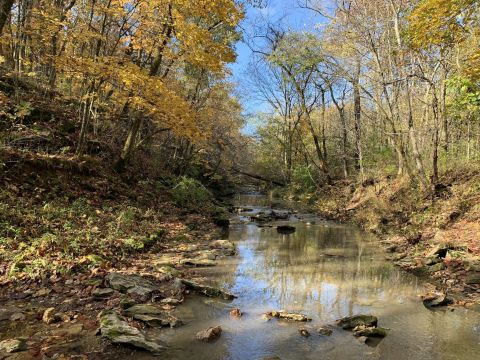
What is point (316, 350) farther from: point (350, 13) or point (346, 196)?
point (346, 196)

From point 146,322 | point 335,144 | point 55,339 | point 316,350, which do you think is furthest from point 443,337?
point 335,144

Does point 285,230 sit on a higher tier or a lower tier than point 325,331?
higher

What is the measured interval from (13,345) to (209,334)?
2327 millimetres

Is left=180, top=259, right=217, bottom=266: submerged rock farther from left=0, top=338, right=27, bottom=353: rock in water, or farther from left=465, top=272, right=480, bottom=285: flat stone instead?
left=465, top=272, right=480, bottom=285: flat stone

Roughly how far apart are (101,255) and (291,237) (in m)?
7.30

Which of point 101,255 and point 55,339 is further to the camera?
point 101,255

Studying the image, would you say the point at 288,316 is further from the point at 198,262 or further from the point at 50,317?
the point at 198,262

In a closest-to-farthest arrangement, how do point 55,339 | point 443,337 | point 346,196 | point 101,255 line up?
point 55,339, point 443,337, point 101,255, point 346,196

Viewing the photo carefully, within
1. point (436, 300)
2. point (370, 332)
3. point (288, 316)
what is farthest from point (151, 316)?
point (436, 300)

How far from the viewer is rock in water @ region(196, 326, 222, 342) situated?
5110 mm

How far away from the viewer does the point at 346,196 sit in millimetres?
22328

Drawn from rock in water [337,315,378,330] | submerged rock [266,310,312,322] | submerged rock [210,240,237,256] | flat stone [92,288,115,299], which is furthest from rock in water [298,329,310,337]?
submerged rock [210,240,237,256]

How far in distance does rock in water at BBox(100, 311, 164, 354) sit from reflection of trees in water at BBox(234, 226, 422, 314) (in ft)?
8.67

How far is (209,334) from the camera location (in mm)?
5148
